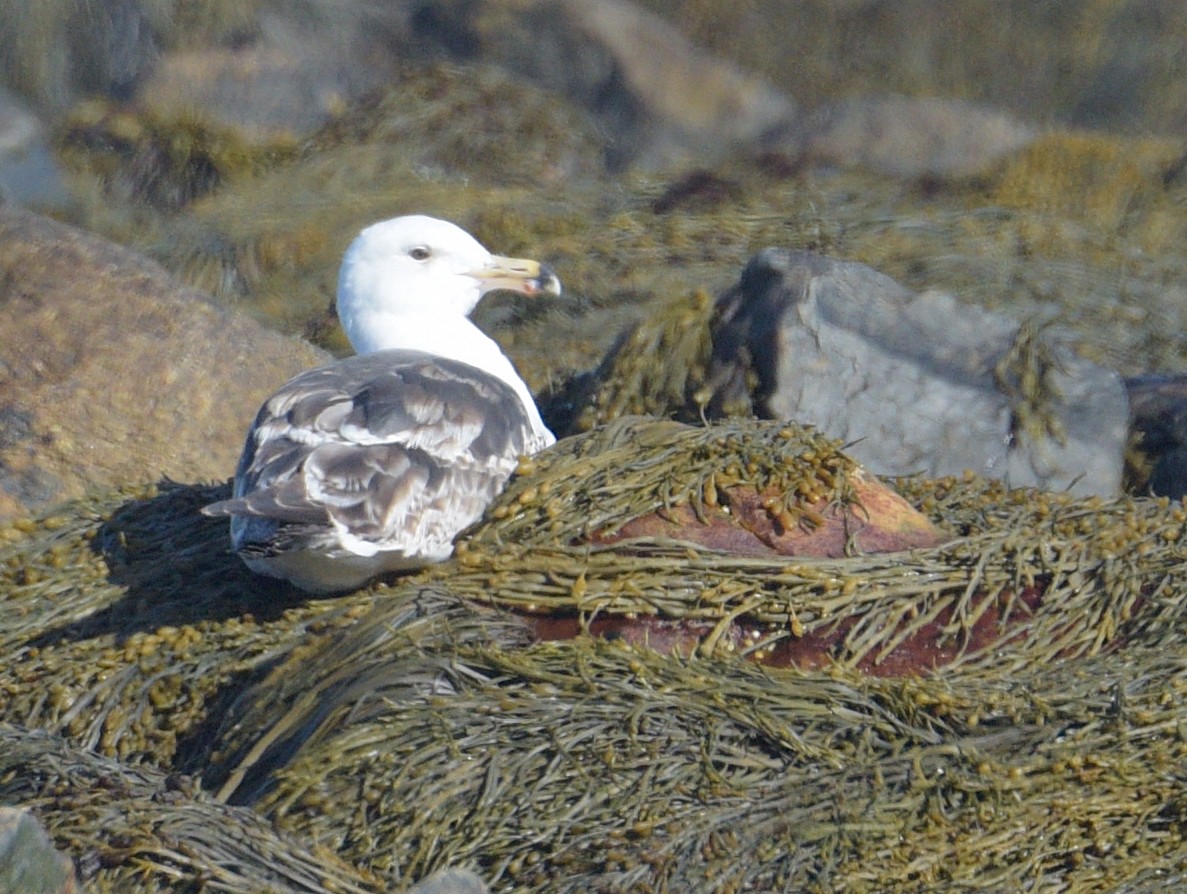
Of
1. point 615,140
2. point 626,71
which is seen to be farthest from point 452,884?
point 626,71

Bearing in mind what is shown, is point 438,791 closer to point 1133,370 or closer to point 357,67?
point 1133,370

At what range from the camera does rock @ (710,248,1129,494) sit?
220 inches

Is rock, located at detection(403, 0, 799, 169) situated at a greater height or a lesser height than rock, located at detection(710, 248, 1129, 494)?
lesser

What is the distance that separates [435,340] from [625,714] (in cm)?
210

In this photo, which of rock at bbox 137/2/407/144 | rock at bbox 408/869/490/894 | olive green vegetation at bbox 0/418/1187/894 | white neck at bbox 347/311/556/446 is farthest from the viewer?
rock at bbox 137/2/407/144

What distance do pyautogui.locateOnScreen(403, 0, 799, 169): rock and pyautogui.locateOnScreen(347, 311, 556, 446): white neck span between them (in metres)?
4.01

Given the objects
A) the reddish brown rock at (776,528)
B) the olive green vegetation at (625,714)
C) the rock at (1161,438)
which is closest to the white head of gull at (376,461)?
the olive green vegetation at (625,714)

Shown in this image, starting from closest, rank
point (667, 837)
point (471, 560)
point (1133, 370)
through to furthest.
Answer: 1. point (667, 837)
2. point (471, 560)
3. point (1133, 370)

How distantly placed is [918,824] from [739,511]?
3.86ft

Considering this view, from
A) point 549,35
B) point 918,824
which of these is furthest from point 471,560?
point 549,35

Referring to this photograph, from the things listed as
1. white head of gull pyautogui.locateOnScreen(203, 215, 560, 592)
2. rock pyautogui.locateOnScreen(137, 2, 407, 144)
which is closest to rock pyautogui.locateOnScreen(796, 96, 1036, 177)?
rock pyautogui.locateOnScreen(137, 2, 407, 144)

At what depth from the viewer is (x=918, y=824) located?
12.4ft

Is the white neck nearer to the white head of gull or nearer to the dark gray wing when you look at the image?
the white head of gull

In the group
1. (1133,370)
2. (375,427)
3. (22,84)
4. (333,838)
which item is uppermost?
(375,427)
